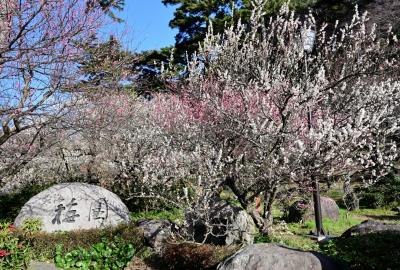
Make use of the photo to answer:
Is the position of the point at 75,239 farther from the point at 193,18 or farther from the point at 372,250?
the point at 193,18

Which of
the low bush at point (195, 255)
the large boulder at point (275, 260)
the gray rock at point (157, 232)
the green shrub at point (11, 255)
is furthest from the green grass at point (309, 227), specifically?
the green shrub at point (11, 255)

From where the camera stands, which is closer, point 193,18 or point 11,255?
point 11,255

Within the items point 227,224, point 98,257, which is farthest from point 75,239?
point 227,224

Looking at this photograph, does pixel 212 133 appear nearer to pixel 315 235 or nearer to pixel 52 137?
pixel 315 235

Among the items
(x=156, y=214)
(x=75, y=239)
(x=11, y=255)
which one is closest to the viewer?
(x=11, y=255)

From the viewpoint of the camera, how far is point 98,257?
312 inches

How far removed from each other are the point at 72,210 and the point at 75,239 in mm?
1089

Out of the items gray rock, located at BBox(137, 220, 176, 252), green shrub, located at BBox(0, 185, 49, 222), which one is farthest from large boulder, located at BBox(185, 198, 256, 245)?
green shrub, located at BBox(0, 185, 49, 222)

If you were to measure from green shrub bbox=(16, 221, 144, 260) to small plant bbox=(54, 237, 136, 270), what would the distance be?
248 millimetres

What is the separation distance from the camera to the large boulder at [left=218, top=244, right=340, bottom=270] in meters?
5.43

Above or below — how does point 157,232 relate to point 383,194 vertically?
below

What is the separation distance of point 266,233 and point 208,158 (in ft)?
6.07

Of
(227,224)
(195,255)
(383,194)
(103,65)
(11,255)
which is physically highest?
(103,65)

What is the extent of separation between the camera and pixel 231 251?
692 cm
